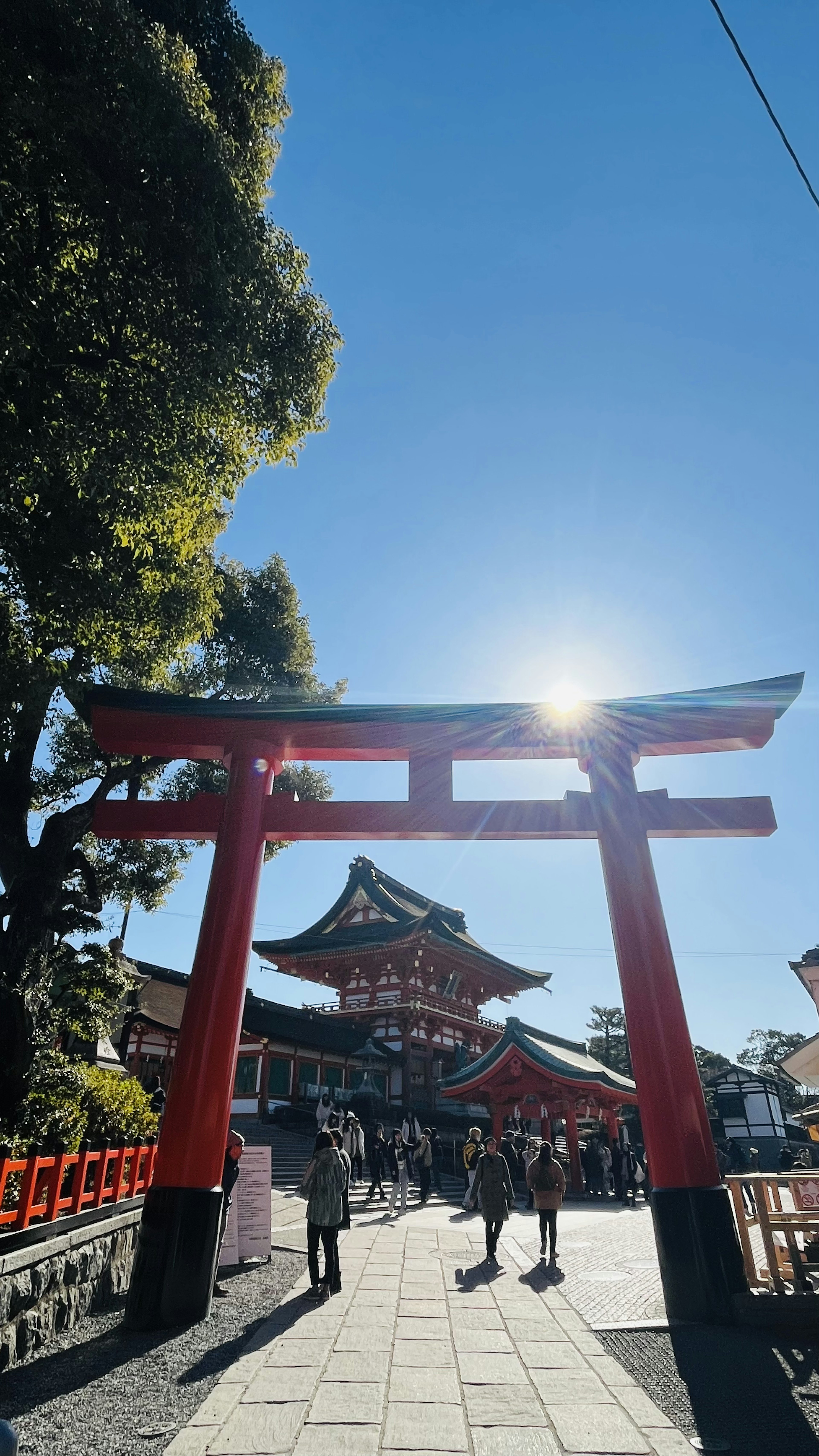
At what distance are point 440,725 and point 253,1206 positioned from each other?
5.39m

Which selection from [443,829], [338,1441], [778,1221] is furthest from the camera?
[443,829]

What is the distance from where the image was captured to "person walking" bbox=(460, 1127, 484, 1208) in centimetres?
1215

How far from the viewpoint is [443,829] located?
23.8 ft

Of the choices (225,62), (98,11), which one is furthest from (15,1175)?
(225,62)

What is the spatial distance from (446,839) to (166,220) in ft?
19.3

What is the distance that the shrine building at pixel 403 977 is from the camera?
24.6 m

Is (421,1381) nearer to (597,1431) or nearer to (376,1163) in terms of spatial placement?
(597,1431)

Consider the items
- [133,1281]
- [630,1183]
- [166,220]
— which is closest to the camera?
[133,1281]

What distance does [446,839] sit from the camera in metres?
7.37

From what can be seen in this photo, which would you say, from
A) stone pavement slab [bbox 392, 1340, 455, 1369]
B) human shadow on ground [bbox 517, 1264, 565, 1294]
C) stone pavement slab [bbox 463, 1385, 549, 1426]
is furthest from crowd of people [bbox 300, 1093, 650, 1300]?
stone pavement slab [bbox 463, 1385, 549, 1426]

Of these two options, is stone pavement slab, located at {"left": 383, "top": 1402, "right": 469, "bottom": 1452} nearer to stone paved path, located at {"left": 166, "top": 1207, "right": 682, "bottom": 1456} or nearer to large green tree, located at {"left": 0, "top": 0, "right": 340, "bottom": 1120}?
stone paved path, located at {"left": 166, "top": 1207, "right": 682, "bottom": 1456}

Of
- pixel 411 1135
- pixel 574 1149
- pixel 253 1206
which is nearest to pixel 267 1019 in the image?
pixel 411 1135

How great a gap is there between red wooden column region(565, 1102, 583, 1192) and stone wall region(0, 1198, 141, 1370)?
12782 mm

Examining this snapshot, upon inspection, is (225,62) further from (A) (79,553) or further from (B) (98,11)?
(A) (79,553)
